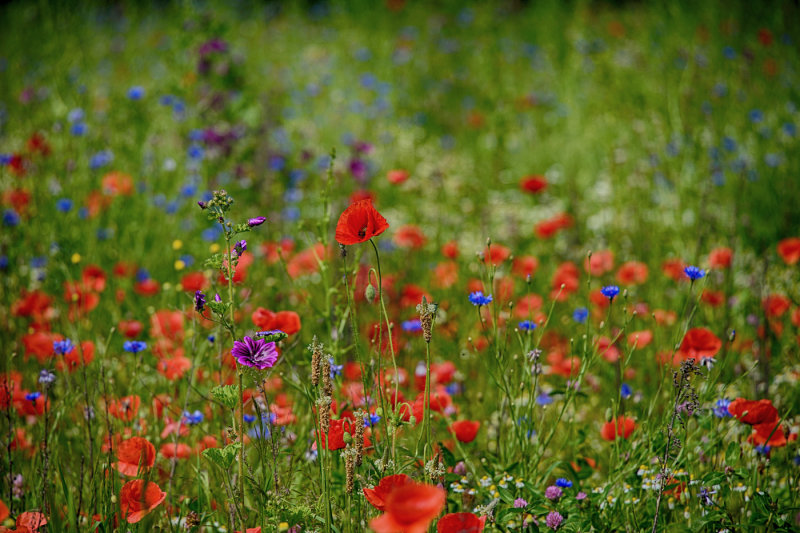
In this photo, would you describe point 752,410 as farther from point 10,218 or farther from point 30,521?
point 10,218

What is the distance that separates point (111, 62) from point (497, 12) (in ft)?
14.6

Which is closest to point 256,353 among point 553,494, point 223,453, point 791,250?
point 223,453

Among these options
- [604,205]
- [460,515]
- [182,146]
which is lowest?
[460,515]

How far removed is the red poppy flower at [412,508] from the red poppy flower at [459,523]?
208 millimetres

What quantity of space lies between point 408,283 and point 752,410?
1617 mm

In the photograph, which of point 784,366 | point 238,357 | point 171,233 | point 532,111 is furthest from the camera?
point 532,111

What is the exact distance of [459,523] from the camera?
1067 millimetres

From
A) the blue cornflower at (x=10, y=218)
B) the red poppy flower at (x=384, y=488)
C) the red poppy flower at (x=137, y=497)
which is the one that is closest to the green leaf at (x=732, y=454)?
the red poppy flower at (x=384, y=488)

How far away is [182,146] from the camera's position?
3.96 metres

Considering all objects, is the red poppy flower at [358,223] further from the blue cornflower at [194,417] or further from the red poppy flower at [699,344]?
the red poppy flower at [699,344]

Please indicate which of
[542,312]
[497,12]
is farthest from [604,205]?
[497,12]

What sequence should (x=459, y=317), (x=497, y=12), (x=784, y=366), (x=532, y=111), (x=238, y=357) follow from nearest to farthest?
(x=238, y=357) → (x=784, y=366) → (x=459, y=317) → (x=532, y=111) → (x=497, y=12)

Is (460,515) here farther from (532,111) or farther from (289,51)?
(289,51)

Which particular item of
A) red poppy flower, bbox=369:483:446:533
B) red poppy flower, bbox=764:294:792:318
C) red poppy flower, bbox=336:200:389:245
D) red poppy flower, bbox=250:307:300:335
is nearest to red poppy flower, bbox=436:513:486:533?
red poppy flower, bbox=369:483:446:533
